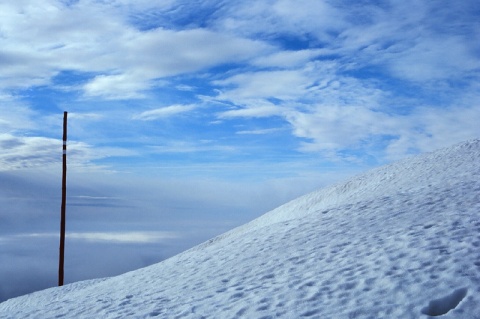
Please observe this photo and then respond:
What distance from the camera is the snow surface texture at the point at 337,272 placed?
7367 millimetres

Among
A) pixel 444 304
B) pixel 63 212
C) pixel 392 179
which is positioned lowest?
pixel 444 304

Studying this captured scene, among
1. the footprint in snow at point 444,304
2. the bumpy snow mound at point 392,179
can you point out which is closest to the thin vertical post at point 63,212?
the bumpy snow mound at point 392,179

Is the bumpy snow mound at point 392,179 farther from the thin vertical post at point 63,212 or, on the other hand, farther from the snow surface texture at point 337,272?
the thin vertical post at point 63,212

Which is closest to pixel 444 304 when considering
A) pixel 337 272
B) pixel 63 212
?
pixel 337 272

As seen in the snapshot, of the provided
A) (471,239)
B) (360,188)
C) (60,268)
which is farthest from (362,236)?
(60,268)

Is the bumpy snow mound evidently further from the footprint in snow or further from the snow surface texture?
the footprint in snow

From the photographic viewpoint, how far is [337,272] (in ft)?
28.7

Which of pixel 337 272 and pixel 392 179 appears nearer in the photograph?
pixel 337 272

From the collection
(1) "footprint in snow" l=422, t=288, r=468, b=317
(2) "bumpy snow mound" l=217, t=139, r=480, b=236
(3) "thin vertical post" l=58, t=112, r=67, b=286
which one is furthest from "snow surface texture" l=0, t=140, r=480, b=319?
(3) "thin vertical post" l=58, t=112, r=67, b=286

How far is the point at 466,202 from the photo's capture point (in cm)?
1185

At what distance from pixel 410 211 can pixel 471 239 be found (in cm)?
290

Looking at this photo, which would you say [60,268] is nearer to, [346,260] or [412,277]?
[346,260]

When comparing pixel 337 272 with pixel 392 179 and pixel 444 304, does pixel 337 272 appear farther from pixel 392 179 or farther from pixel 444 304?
A: pixel 392 179

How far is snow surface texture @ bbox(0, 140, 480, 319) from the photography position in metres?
7.37
